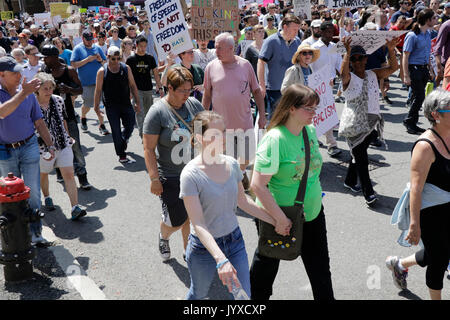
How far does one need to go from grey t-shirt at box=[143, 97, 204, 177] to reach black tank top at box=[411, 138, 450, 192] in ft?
6.22

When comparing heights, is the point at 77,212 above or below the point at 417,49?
below

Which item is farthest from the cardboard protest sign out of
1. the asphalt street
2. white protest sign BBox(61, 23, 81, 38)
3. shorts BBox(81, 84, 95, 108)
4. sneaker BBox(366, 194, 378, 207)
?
white protest sign BBox(61, 23, 81, 38)

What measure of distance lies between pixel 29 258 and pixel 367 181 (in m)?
3.80

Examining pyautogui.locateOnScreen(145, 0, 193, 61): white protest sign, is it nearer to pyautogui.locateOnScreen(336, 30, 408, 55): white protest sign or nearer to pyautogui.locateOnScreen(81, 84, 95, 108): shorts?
pyautogui.locateOnScreen(336, 30, 408, 55): white protest sign

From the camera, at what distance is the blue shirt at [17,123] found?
4641 millimetres

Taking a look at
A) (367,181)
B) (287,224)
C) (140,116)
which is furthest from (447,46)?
(287,224)

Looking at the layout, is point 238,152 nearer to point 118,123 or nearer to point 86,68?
point 118,123

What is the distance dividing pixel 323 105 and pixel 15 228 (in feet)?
14.2

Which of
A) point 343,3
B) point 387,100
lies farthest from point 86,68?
point 387,100

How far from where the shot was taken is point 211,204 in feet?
9.94

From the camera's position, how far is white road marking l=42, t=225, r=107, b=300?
412 centimetres

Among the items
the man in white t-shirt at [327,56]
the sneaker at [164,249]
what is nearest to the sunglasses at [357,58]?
the man in white t-shirt at [327,56]

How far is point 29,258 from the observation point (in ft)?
14.2

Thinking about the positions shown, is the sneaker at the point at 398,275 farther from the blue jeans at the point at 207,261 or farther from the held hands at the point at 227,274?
the held hands at the point at 227,274
